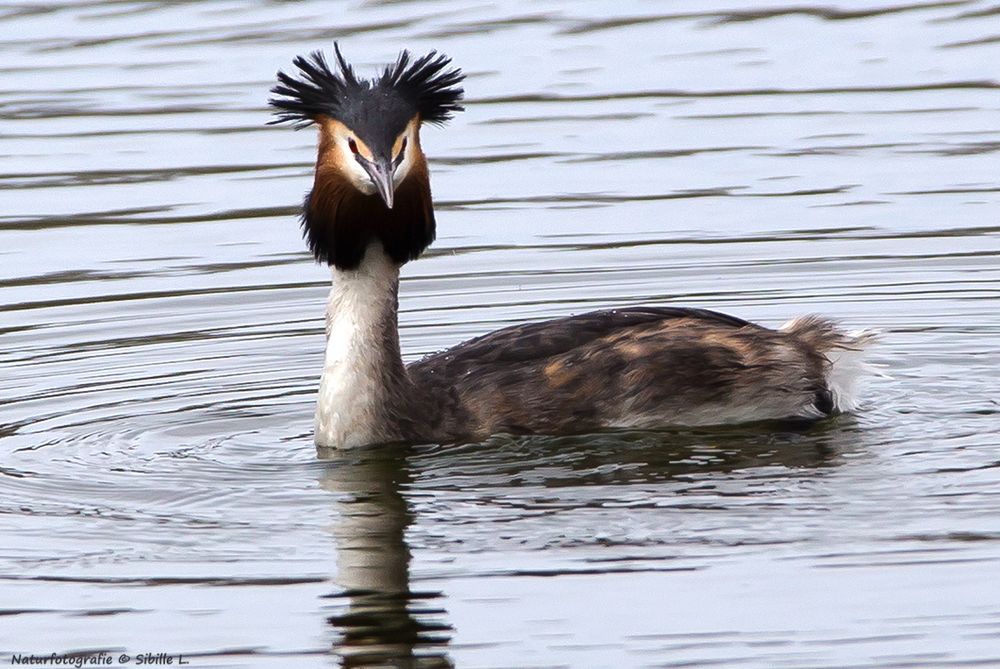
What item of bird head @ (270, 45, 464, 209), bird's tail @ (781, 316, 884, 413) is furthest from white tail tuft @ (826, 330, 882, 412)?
bird head @ (270, 45, 464, 209)

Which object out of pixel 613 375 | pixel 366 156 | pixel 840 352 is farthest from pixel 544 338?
pixel 840 352

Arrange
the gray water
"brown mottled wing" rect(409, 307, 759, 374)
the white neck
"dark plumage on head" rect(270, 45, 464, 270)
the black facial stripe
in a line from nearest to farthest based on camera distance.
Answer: the gray water < the black facial stripe < "dark plumage on head" rect(270, 45, 464, 270) < the white neck < "brown mottled wing" rect(409, 307, 759, 374)

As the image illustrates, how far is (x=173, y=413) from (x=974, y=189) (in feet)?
22.9

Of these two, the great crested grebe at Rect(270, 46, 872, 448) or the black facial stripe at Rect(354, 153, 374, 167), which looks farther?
the great crested grebe at Rect(270, 46, 872, 448)

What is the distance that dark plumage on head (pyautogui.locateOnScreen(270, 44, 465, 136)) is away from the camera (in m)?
10.1

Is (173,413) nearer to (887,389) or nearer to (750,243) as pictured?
(887,389)

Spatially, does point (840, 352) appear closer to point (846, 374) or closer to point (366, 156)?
point (846, 374)

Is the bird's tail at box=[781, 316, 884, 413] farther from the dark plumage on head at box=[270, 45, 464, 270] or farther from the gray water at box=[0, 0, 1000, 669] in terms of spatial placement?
the dark plumage on head at box=[270, 45, 464, 270]

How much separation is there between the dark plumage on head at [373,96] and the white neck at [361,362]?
0.67 meters

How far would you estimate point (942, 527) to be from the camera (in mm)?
8656

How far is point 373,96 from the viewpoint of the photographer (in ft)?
33.4

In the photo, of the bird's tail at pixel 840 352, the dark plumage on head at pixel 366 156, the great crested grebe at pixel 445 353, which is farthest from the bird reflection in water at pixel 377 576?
the bird's tail at pixel 840 352

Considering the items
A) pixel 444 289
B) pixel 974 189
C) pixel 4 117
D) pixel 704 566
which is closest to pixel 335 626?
pixel 704 566

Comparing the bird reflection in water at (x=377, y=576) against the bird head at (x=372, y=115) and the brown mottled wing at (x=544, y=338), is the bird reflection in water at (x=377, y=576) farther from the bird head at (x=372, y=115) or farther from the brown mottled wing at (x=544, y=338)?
the bird head at (x=372, y=115)
